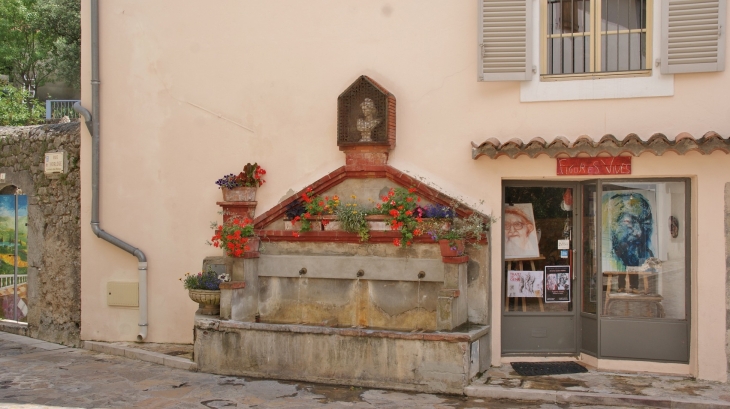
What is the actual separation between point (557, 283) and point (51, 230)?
25.9ft

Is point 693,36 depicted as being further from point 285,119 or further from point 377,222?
point 285,119

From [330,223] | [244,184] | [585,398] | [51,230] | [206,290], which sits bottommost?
[585,398]

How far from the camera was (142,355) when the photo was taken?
10172 millimetres

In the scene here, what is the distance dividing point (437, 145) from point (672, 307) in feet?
11.3

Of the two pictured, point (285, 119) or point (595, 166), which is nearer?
point (595, 166)

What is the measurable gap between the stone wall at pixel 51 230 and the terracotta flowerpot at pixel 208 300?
9.39ft

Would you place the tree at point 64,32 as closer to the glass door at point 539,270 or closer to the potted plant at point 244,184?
the potted plant at point 244,184

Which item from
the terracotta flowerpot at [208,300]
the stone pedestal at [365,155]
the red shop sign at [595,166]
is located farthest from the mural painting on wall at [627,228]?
the terracotta flowerpot at [208,300]

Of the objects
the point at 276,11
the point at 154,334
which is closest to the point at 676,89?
the point at 276,11

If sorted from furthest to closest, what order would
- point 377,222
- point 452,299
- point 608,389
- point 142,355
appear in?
point 142,355
point 377,222
point 452,299
point 608,389

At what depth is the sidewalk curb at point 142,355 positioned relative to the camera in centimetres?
958

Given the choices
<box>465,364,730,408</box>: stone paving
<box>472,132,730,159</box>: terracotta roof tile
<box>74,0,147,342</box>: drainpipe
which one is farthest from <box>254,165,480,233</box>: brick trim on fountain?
<box>74,0,147,342</box>: drainpipe

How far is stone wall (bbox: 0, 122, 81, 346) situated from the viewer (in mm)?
11453

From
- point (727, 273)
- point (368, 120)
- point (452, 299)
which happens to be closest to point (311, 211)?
point (368, 120)
